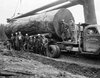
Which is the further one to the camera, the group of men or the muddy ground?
the group of men

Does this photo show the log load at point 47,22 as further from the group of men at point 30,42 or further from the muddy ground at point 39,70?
the muddy ground at point 39,70

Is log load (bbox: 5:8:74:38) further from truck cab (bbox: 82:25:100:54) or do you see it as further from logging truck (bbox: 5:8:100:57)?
truck cab (bbox: 82:25:100:54)

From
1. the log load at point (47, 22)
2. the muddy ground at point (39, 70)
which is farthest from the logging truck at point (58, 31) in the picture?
the muddy ground at point (39, 70)

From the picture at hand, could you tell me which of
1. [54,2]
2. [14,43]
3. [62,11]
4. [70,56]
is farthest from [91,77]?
[14,43]

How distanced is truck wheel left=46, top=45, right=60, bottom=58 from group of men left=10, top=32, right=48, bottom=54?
0.43 metres

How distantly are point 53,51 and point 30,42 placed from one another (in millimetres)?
3115

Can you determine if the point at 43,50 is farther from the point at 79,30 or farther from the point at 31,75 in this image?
the point at 31,75

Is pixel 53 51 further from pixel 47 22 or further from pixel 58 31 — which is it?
pixel 47 22

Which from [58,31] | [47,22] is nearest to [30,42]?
[47,22]

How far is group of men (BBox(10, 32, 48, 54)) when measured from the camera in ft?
38.3

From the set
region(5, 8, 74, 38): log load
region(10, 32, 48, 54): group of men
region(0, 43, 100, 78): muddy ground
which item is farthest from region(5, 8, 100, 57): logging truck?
region(0, 43, 100, 78): muddy ground

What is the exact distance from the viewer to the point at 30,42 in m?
13.1

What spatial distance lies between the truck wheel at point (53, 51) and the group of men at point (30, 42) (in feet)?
1.41

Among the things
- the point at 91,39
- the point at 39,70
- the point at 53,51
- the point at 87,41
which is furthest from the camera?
the point at 53,51
